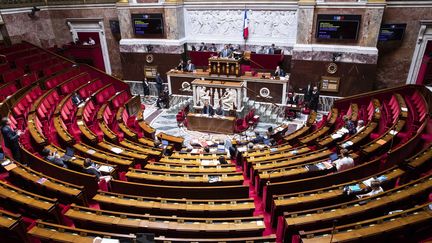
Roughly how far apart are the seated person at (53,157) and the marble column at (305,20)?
11.8 meters

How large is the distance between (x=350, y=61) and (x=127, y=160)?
1138 centimetres

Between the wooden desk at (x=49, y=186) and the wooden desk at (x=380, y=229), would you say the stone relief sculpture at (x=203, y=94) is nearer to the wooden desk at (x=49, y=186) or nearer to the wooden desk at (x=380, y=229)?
the wooden desk at (x=49, y=186)

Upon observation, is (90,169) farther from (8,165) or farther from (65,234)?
(65,234)

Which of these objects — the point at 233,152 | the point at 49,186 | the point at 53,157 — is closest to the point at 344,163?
the point at 233,152

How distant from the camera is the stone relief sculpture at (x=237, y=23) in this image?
14820 millimetres

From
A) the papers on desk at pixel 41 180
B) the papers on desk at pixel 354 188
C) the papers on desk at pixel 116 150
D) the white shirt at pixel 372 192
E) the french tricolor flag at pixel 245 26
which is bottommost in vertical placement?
the papers on desk at pixel 116 150

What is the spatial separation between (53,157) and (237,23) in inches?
469

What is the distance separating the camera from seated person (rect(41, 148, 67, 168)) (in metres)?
6.96

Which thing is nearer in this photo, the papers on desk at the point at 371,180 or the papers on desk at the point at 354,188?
the papers on desk at the point at 354,188

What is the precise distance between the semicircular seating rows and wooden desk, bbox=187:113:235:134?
2.24m

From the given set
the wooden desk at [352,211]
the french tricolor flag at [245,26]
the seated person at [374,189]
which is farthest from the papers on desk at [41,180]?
the french tricolor flag at [245,26]

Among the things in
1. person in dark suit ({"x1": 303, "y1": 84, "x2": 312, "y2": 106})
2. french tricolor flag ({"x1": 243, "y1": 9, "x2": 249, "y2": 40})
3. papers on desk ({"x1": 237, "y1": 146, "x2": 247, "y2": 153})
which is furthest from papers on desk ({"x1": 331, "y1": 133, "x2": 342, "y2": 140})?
french tricolor flag ({"x1": 243, "y1": 9, "x2": 249, "y2": 40})

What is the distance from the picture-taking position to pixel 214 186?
639 centimetres

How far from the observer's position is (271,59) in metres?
14.9
